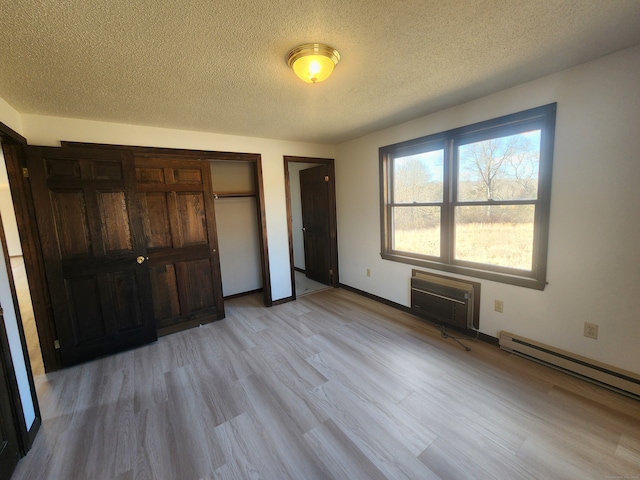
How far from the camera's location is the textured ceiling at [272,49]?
4.19 ft

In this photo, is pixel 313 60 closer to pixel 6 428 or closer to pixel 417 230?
pixel 417 230

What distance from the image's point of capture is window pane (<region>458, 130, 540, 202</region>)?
7.43 feet

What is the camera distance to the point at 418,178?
321 centimetres

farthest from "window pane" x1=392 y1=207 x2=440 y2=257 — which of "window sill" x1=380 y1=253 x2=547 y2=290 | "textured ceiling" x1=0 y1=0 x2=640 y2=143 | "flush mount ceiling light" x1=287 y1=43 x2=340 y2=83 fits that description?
"flush mount ceiling light" x1=287 y1=43 x2=340 y2=83

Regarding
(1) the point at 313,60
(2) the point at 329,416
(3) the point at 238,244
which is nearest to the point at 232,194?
(3) the point at 238,244

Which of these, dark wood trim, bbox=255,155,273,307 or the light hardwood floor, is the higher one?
dark wood trim, bbox=255,155,273,307

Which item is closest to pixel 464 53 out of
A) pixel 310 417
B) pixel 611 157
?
pixel 611 157

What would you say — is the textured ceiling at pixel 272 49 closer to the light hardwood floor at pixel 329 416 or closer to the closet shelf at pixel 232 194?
the closet shelf at pixel 232 194

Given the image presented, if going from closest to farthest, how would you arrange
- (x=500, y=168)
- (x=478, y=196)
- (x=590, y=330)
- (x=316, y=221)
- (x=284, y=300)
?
1. (x=590, y=330)
2. (x=500, y=168)
3. (x=478, y=196)
4. (x=284, y=300)
5. (x=316, y=221)

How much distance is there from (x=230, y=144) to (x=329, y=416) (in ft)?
10.5

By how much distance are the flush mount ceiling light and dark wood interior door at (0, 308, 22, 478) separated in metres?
2.42

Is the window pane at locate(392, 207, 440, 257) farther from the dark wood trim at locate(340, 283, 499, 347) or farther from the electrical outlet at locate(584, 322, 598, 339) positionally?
the electrical outlet at locate(584, 322, 598, 339)

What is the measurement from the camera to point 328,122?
3.05 metres

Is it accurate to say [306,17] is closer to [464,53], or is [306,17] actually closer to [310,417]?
[464,53]
